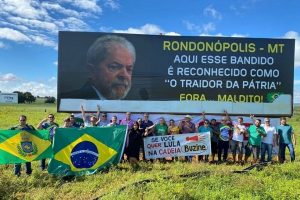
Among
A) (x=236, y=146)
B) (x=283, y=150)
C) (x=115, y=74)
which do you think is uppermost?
(x=115, y=74)

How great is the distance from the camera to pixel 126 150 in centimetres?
1273

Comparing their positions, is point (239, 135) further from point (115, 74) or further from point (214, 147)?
point (115, 74)

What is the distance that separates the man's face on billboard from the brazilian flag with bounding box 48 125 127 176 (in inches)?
144

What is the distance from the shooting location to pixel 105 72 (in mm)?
14945

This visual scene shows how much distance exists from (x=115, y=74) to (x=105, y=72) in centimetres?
37

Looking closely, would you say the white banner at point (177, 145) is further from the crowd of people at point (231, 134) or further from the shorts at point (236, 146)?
the shorts at point (236, 146)

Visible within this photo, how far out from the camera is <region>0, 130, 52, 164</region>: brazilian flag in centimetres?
1061

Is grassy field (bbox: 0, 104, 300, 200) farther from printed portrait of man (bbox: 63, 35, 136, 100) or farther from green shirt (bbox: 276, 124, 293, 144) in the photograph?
printed portrait of man (bbox: 63, 35, 136, 100)

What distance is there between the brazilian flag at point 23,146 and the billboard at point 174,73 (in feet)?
13.5

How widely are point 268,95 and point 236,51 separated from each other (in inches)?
79.7

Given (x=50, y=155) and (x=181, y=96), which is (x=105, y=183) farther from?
(x=181, y=96)

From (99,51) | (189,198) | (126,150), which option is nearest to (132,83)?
(99,51)

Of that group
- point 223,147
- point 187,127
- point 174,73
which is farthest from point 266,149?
point 174,73

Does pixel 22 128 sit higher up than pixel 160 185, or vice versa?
pixel 22 128
